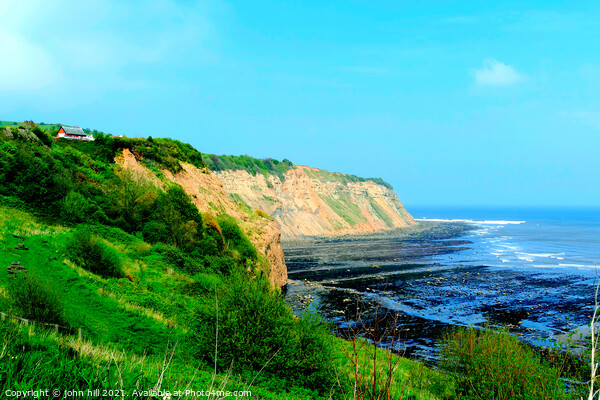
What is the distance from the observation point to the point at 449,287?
57.6m

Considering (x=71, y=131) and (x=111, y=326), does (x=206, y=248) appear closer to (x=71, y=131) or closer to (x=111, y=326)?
(x=111, y=326)

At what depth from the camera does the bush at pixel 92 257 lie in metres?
25.3

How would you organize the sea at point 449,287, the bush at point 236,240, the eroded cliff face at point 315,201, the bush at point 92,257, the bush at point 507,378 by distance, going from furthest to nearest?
1. the eroded cliff face at point 315,201
2. the bush at point 236,240
3. the sea at point 449,287
4. the bush at point 92,257
5. the bush at point 507,378

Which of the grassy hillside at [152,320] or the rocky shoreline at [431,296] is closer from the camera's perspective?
the grassy hillside at [152,320]

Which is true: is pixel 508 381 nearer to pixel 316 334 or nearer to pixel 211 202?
pixel 316 334

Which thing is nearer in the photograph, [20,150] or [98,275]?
[98,275]

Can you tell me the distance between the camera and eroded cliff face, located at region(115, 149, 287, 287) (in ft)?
159

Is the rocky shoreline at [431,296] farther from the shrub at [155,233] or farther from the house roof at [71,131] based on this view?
the house roof at [71,131]

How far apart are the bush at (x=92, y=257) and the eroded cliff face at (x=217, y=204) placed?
21146 millimetres

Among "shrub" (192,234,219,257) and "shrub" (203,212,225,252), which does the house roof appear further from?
"shrub" (192,234,219,257)

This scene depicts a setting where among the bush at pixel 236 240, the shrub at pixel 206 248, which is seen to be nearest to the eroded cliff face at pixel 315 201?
the bush at pixel 236 240

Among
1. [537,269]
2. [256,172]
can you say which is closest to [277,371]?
[537,269]

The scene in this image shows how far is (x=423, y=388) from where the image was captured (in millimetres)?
21750

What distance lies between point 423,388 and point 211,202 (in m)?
38.1
